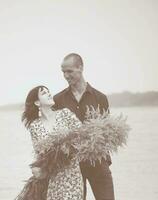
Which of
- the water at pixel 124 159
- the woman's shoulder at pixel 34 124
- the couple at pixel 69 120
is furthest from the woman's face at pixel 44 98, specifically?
the water at pixel 124 159

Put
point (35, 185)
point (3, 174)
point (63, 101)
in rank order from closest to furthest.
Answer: point (35, 185), point (63, 101), point (3, 174)

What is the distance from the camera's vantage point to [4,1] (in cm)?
494

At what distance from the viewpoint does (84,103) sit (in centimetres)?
366

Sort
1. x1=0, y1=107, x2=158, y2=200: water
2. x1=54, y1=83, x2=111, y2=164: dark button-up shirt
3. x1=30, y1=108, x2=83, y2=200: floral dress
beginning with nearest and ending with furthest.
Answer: x1=30, y1=108, x2=83, y2=200: floral dress
x1=54, y1=83, x2=111, y2=164: dark button-up shirt
x1=0, y1=107, x2=158, y2=200: water

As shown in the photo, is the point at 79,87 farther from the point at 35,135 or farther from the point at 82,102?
the point at 35,135

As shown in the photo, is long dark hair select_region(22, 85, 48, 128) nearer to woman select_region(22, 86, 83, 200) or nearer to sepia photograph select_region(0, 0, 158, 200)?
woman select_region(22, 86, 83, 200)

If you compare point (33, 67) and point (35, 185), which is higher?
point (33, 67)

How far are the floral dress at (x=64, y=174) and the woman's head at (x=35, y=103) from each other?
0.19 ft

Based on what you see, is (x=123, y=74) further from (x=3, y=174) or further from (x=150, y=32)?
(x=3, y=174)

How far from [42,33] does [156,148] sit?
4.22 ft

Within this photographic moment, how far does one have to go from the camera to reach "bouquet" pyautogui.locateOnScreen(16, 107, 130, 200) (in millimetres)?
3363

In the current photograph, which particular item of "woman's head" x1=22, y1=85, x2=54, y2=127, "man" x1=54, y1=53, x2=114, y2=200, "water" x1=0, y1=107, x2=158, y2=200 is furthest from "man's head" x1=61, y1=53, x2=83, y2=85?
"water" x1=0, y1=107, x2=158, y2=200

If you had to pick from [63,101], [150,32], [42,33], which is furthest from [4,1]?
[63,101]

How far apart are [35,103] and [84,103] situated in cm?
32
